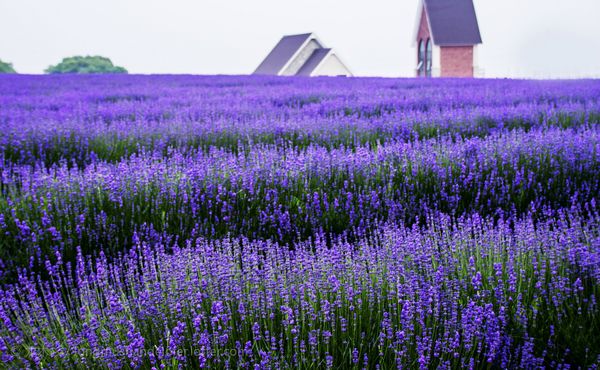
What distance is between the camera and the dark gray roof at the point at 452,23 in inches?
1047

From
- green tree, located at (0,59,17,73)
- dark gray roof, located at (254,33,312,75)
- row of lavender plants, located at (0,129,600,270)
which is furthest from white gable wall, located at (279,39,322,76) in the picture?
row of lavender plants, located at (0,129,600,270)

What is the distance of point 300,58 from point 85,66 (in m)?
18.7

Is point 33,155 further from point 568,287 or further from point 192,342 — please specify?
point 568,287

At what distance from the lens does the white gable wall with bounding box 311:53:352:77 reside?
29.4m

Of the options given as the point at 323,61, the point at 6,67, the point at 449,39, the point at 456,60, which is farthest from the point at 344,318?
the point at 6,67

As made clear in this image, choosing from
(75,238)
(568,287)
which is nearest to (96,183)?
(75,238)

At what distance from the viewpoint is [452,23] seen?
27188 mm

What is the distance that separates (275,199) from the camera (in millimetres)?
3816

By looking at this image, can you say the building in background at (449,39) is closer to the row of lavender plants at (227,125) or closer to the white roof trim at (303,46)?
the white roof trim at (303,46)

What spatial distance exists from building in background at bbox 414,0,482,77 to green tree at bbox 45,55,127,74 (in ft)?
80.3

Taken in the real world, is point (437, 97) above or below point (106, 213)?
above

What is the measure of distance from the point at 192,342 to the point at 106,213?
2058 mm

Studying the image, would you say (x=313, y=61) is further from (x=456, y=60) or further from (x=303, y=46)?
(x=456, y=60)

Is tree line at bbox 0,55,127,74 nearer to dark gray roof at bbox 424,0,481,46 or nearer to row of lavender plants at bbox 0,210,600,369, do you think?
dark gray roof at bbox 424,0,481,46
